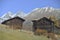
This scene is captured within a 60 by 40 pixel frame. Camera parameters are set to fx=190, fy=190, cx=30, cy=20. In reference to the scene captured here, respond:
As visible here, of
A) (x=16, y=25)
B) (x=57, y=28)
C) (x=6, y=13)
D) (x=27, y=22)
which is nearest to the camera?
(x=16, y=25)

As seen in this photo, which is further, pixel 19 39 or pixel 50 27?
pixel 50 27

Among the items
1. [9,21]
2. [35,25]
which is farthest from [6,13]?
[35,25]

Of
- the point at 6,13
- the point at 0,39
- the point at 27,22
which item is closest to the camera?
the point at 0,39

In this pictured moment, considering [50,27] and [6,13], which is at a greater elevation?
[6,13]

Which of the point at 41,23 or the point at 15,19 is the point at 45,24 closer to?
the point at 41,23

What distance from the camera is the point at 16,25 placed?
63.1ft

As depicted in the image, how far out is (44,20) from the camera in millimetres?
19859

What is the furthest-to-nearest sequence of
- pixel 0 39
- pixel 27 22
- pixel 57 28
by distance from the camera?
pixel 27 22, pixel 57 28, pixel 0 39

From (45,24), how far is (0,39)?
13.0 m

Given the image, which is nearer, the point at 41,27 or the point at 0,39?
the point at 0,39

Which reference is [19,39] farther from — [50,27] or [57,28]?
[57,28]

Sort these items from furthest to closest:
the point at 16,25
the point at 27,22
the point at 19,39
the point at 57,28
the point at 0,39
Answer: the point at 27,22
the point at 57,28
the point at 16,25
the point at 19,39
the point at 0,39

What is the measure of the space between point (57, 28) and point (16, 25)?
15.0 feet

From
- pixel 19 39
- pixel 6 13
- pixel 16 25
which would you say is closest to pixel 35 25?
pixel 16 25
